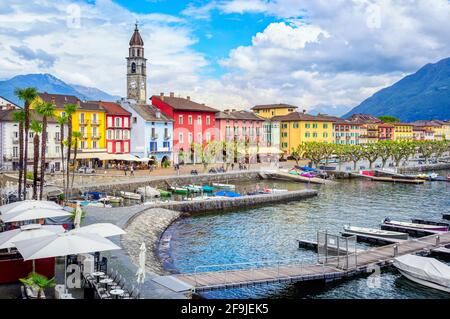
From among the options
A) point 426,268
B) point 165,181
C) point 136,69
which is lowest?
point 426,268

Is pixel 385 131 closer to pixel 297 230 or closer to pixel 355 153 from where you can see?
pixel 355 153

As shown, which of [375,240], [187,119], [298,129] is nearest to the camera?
[375,240]

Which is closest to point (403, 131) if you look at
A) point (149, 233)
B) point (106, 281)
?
point (149, 233)

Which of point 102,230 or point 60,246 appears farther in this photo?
point 102,230

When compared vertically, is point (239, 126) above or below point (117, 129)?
above

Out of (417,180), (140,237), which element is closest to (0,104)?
(140,237)

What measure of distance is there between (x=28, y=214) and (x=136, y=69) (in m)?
74.8

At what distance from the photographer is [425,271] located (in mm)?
22406

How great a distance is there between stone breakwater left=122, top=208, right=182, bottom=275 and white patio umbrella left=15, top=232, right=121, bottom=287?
692 centimetres

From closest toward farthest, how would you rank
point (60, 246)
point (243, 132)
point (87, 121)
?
point (60, 246) → point (87, 121) → point (243, 132)

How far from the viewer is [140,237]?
29.6 meters

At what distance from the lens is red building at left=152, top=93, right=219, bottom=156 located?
3182 inches
